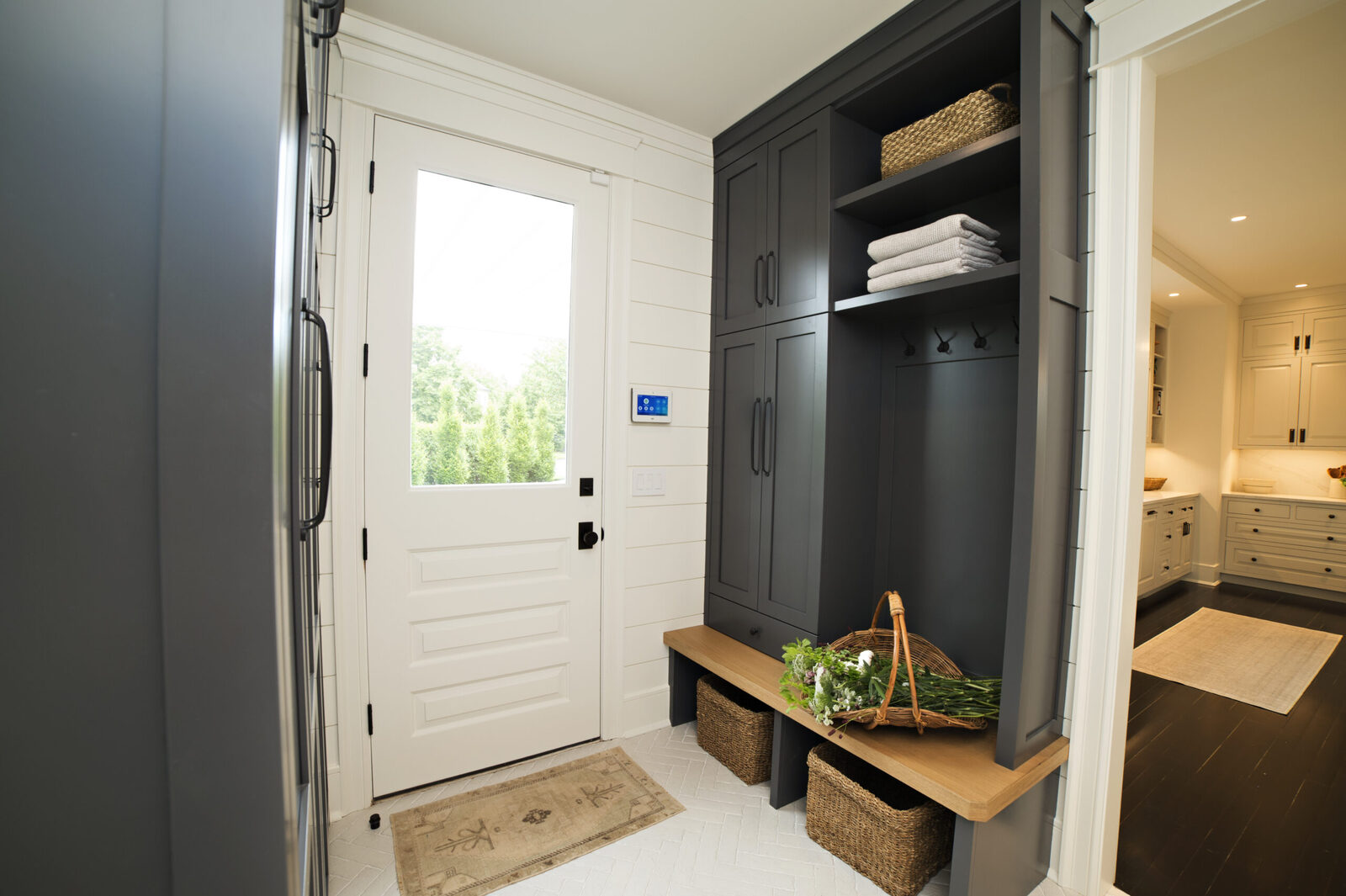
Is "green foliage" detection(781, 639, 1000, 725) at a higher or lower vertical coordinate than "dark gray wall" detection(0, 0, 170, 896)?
lower

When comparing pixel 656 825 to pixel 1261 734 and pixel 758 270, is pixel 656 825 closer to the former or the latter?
pixel 758 270

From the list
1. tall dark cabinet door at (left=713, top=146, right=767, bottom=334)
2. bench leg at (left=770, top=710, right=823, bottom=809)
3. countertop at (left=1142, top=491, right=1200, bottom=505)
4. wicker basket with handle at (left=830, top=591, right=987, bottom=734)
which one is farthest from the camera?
countertop at (left=1142, top=491, right=1200, bottom=505)

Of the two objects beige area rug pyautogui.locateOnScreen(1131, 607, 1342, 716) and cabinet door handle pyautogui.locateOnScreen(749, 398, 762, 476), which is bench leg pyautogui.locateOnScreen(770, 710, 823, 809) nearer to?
cabinet door handle pyautogui.locateOnScreen(749, 398, 762, 476)

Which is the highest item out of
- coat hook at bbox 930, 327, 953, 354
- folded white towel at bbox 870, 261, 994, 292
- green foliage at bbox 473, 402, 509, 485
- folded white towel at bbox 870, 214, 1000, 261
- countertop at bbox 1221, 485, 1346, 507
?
folded white towel at bbox 870, 214, 1000, 261

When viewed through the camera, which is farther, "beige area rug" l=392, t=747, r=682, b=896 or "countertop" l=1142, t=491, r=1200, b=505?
"countertop" l=1142, t=491, r=1200, b=505

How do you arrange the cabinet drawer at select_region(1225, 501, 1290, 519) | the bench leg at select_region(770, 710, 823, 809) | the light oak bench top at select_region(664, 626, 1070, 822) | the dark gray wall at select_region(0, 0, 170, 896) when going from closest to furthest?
the dark gray wall at select_region(0, 0, 170, 896) → the light oak bench top at select_region(664, 626, 1070, 822) → the bench leg at select_region(770, 710, 823, 809) → the cabinet drawer at select_region(1225, 501, 1290, 519)

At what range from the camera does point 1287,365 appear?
5.29 metres

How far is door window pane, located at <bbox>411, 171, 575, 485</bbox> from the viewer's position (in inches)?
86.0

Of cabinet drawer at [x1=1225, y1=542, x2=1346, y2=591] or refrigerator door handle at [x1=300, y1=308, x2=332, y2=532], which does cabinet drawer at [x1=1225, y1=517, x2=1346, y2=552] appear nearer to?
cabinet drawer at [x1=1225, y1=542, x2=1346, y2=591]

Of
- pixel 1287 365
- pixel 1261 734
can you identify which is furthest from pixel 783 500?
pixel 1287 365

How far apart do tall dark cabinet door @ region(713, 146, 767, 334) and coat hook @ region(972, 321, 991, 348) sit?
2.56ft

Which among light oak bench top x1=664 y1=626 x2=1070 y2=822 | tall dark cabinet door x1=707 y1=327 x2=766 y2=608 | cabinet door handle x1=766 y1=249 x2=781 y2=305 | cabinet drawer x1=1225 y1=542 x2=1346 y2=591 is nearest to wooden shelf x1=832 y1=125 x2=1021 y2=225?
cabinet door handle x1=766 y1=249 x2=781 y2=305

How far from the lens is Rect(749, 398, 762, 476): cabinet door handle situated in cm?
246

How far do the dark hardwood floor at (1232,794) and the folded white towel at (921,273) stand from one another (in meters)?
1.90
